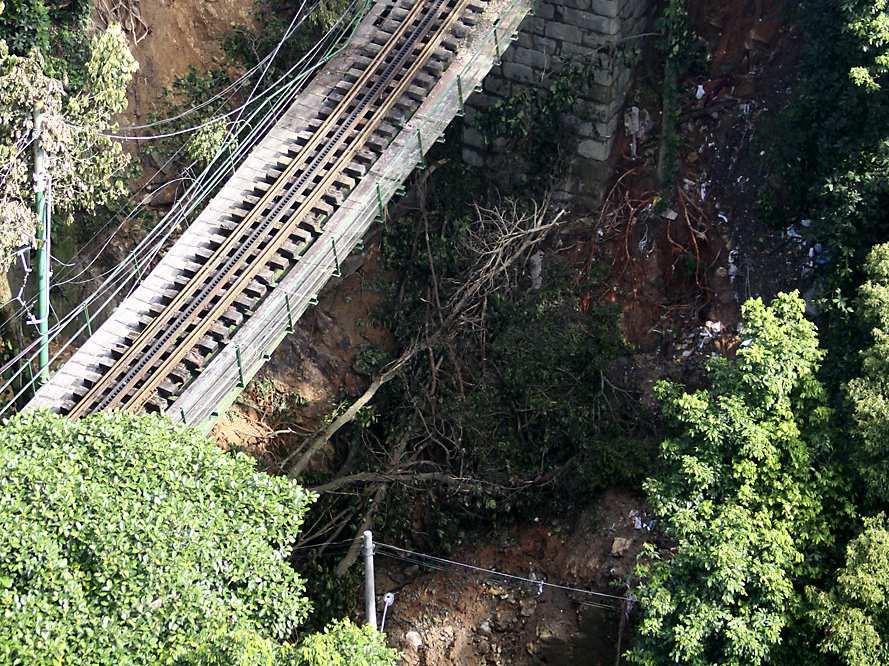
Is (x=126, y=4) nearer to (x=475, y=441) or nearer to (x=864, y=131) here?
(x=475, y=441)

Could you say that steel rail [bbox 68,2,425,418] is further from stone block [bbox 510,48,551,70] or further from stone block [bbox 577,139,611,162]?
stone block [bbox 577,139,611,162]

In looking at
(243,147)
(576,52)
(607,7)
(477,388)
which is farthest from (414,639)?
(607,7)

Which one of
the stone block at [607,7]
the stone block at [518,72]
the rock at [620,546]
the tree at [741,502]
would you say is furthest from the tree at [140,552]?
the stone block at [607,7]

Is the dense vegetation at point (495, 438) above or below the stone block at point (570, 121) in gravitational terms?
below

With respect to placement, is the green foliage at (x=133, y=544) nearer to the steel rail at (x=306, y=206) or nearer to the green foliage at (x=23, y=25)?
the steel rail at (x=306, y=206)

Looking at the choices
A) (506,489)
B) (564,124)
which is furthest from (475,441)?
(564,124)

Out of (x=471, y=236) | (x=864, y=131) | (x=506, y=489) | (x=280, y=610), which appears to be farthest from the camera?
(x=471, y=236)
